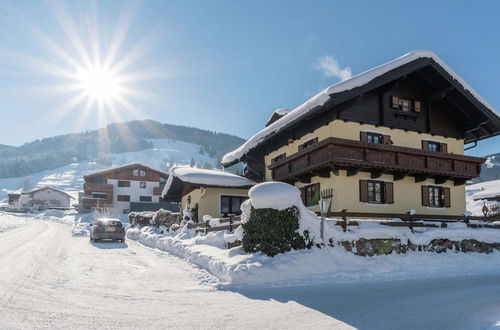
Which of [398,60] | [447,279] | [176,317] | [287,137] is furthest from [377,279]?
[287,137]

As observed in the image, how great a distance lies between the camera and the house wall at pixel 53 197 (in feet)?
327

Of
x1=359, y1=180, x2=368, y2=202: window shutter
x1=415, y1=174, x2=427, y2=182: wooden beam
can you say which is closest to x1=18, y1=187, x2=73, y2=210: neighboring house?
x1=359, y1=180, x2=368, y2=202: window shutter

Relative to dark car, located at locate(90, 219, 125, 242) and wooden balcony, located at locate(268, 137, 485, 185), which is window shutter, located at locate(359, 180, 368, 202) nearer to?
wooden balcony, located at locate(268, 137, 485, 185)

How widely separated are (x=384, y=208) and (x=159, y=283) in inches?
513

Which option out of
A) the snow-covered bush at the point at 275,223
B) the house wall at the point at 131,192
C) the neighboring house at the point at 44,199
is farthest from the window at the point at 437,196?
the neighboring house at the point at 44,199

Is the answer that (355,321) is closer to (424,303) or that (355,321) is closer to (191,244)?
(424,303)

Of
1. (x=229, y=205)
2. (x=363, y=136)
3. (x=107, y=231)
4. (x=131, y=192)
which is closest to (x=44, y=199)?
(x=131, y=192)

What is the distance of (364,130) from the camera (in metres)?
20.4

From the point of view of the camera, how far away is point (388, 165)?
60.3 feet

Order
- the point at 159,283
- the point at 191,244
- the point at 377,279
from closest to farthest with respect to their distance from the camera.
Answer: the point at 159,283, the point at 377,279, the point at 191,244

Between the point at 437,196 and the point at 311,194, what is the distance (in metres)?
7.11

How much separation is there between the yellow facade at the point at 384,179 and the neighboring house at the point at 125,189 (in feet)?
151

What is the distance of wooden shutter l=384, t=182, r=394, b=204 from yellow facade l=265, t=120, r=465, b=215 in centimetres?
21

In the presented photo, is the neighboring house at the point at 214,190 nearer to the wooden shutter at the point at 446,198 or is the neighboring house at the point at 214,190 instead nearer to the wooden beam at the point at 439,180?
the wooden beam at the point at 439,180
